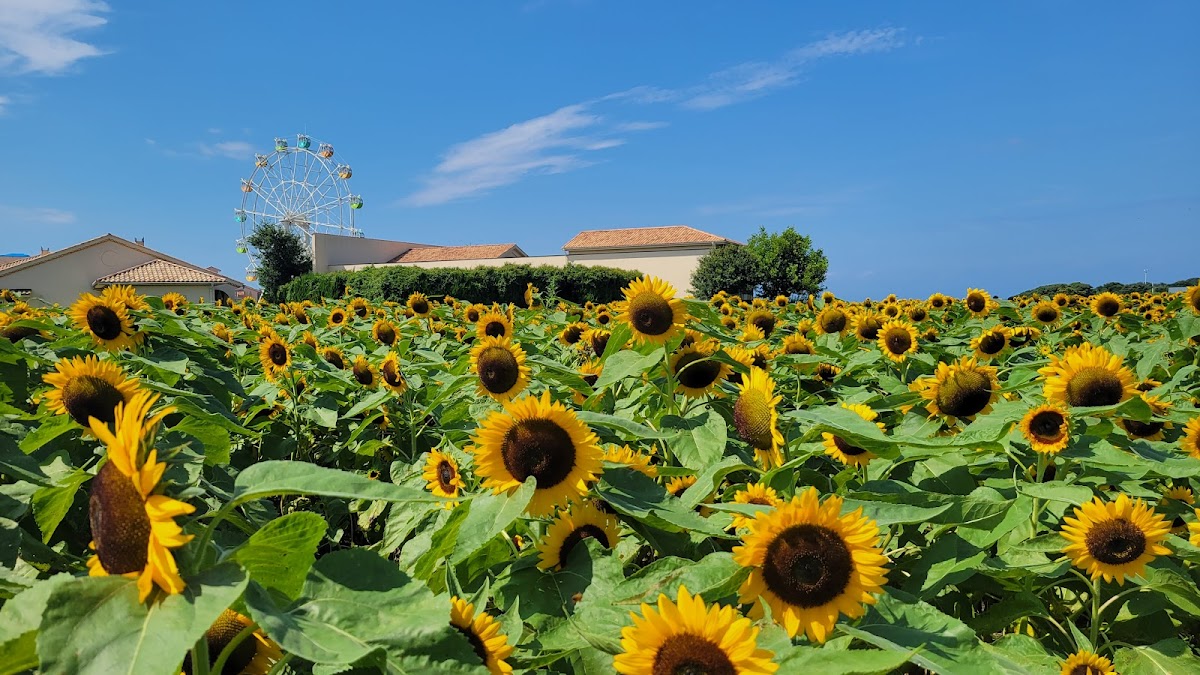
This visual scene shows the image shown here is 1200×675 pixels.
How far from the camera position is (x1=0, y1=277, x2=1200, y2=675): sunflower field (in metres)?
0.85

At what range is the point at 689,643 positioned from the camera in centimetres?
95

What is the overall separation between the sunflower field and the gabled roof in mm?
39566

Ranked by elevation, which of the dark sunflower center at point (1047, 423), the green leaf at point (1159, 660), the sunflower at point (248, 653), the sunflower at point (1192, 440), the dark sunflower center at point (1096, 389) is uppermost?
the dark sunflower center at point (1096, 389)

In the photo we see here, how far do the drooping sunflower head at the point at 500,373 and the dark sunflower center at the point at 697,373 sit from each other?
601 mm

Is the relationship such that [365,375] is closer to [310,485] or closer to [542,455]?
[542,455]

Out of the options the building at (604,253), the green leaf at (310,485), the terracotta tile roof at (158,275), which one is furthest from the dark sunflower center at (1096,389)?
the building at (604,253)

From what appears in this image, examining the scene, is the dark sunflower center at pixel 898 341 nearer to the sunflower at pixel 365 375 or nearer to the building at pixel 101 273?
the sunflower at pixel 365 375

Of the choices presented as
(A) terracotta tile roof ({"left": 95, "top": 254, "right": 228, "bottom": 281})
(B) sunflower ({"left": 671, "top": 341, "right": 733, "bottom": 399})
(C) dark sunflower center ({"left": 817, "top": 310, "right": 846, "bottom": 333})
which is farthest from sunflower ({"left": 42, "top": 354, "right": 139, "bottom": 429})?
(A) terracotta tile roof ({"left": 95, "top": 254, "right": 228, "bottom": 281})

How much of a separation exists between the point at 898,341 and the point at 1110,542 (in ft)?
9.07

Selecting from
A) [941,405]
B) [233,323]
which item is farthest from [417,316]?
[941,405]

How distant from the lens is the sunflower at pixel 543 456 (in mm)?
1404

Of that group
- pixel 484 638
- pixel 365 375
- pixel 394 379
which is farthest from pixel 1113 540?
pixel 365 375

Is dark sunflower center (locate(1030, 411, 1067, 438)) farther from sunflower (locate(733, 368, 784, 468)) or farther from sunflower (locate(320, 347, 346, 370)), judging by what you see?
sunflower (locate(320, 347, 346, 370))

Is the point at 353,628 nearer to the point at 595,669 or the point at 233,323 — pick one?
the point at 595,669
